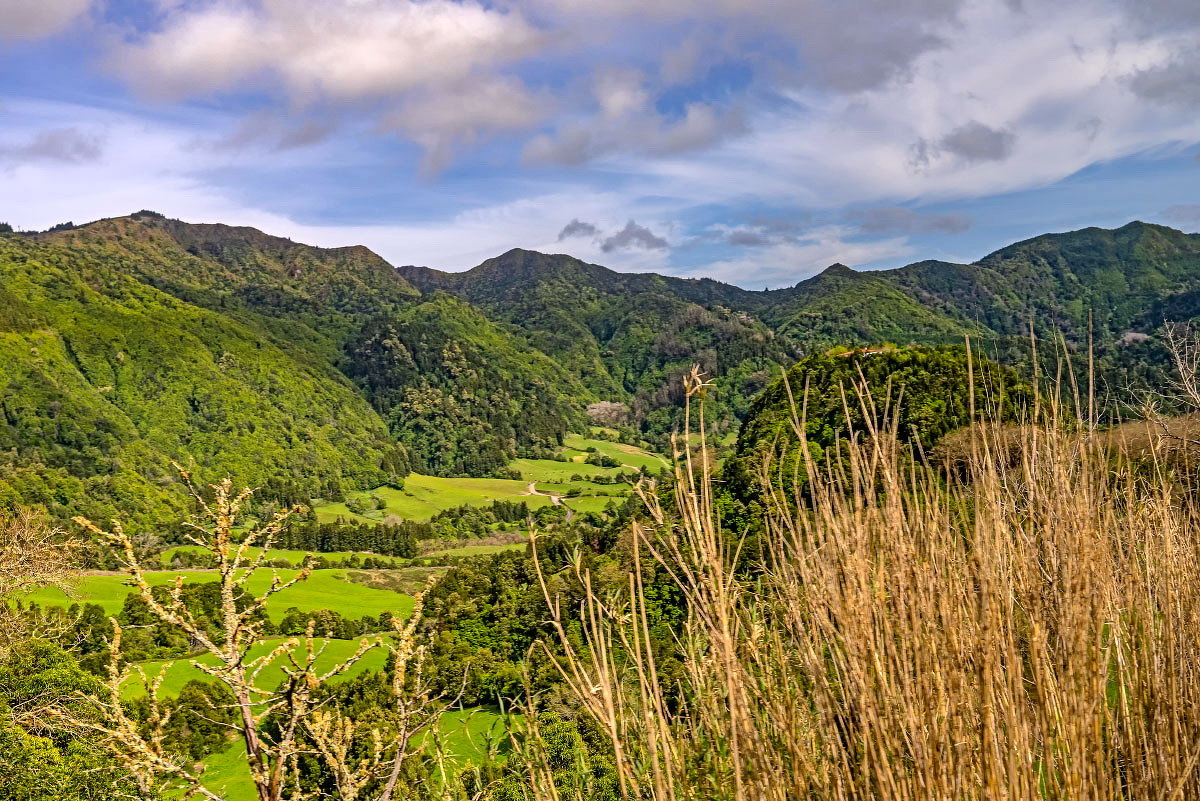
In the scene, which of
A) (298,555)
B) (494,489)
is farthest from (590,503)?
(298,555)

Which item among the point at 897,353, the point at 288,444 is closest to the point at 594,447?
the point at 288,444

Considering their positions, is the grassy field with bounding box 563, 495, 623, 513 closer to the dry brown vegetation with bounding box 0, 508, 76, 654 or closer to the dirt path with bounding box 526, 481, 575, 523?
the dirt path with bounding box 526, 481, 575, 523

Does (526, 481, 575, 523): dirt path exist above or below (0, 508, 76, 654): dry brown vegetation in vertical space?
below

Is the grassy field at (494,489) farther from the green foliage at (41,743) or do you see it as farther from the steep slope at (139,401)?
the green foliage at (41,743)

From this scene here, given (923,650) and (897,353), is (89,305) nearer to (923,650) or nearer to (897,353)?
(897,353)

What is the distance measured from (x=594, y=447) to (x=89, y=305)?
121 meters

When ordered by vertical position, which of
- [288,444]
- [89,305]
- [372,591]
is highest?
[89,305]

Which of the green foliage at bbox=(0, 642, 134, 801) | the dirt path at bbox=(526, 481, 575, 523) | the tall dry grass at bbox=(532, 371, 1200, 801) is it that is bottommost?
the dirt path at bbox=(526, 481, 575, 523)

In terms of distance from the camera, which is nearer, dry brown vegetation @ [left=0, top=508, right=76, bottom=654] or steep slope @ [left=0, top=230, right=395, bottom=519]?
dry brown vegetation @ [left=0, top=508, right=76, bottom=654]

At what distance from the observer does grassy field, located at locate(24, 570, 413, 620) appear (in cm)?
6303

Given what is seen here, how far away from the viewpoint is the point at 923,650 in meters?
1.85

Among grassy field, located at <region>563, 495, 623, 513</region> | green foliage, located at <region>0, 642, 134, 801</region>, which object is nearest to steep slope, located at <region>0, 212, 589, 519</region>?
grassy field, located at <region>563, 495, 623, 513</region>

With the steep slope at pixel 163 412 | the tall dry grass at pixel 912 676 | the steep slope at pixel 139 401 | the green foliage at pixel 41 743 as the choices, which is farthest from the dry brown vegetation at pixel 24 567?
the steep slope at pixel 139 401

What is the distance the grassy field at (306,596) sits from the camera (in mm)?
63031
